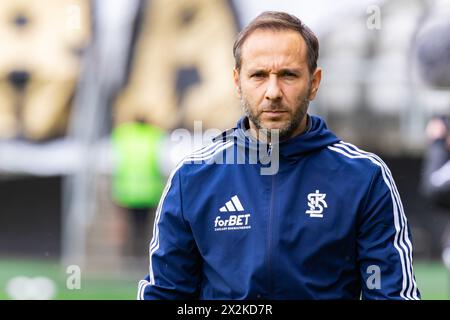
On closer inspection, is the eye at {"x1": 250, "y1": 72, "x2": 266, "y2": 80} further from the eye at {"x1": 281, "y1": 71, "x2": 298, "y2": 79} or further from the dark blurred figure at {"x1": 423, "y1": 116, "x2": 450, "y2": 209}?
the dark blurred figure at {"x1": 423, "y1": 116, "x2": 450, "y2": 209}

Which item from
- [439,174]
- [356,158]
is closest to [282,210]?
[356,158]

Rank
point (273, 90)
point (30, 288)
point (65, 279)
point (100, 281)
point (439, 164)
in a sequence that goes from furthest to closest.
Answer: point (100, 281) < point (65, 279) < point (30, 288) < point (439, 164) < point (273, 90)

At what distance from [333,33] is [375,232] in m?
12.9

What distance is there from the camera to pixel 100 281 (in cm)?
1255

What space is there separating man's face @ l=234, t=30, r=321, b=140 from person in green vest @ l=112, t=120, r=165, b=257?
11803 mm

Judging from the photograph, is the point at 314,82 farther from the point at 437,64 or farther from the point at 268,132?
the point at 437,64

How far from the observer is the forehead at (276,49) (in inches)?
128

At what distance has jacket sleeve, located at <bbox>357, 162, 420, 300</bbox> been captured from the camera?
3.20 metres

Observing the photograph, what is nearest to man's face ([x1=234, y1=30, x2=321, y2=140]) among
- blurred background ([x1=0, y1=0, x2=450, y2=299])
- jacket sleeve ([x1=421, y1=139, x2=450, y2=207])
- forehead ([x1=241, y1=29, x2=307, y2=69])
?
forehead ([x1=241, y1=29, x2=307, y2=69])

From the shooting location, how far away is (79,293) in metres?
11.0

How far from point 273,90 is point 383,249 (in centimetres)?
56

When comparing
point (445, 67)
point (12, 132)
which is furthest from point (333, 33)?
point (445, 67)

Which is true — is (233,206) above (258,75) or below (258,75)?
below
